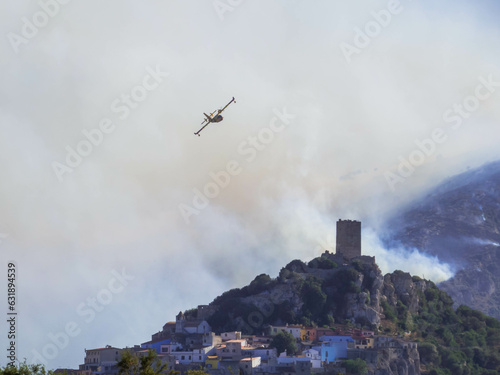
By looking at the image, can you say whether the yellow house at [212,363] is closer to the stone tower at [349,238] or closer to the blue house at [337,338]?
the blue house at [337,338]

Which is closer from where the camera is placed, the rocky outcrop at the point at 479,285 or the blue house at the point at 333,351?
the blue house at the point at 333,351

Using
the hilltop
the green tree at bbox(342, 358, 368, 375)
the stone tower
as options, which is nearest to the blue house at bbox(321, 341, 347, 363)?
the green tree at bbox(342, 358, 368, 375)

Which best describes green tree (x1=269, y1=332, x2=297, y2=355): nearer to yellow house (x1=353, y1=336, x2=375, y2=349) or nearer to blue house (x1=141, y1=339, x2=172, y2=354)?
yellow house (x1=353, y1=336, x2=375, y2=349)

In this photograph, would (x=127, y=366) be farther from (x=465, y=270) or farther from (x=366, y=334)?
(x=465, y=270)

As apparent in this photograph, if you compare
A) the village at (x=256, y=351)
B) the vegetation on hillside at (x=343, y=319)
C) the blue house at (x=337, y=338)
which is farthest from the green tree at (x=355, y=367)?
the vegetation on hillside at (x=343, y=319)

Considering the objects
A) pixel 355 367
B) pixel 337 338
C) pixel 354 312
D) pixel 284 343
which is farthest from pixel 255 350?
pixel 354 312

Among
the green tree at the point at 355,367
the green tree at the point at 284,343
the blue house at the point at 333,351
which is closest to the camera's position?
the green tree at the point at 355,367

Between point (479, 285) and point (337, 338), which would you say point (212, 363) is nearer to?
point (337, 338)
